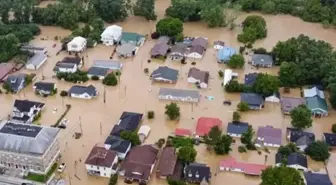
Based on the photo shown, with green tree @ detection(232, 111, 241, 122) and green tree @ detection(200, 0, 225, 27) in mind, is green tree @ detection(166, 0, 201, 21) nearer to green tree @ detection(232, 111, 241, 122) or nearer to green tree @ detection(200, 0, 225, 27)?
green tree @ detection(200, 0, 225, 27)

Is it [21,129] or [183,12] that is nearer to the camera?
[21,129]

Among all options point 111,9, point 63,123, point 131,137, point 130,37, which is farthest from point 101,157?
point 111,9

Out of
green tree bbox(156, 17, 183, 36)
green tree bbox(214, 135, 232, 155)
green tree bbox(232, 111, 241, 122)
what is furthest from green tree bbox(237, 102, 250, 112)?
green tree bbox(156, 17, 183, 36)

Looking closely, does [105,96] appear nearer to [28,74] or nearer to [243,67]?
[28,74]

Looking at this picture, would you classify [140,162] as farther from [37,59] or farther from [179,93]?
[37,59]

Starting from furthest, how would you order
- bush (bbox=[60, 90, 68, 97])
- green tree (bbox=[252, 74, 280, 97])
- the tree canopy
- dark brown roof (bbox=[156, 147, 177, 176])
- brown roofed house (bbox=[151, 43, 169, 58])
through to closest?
the tree canopy, brown roofed house (bbox=[151, 43, 169, 58]), bush (bbox=[60, 90, 68, 97]), green tree (bbox=[252, 74, 280, 97]), dark brown roof (bbox=[156, 147, 177, 176])

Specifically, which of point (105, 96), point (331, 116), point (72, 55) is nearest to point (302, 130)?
point (331, 116)
